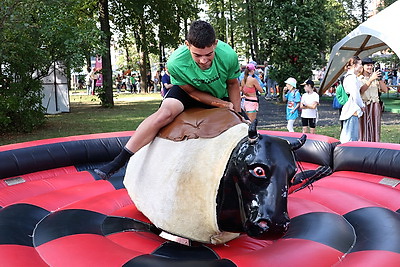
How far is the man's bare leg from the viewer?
10.2 feet

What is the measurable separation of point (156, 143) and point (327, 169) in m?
1.30

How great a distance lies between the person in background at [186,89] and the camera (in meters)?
3.11

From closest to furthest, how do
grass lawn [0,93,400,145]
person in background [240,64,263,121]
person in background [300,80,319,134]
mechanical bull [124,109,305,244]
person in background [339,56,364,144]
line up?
1. mechanical bull [124,109,305,244]
2. person in background [339,56,364,144]
3. person in background [300,80,319,134]
4. person in background [240,64,263,121]
5. grass lawn [0,93,400,145]

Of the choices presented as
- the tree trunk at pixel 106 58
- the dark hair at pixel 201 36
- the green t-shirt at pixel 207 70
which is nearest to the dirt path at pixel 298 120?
the tree trunk at pixel 106 58

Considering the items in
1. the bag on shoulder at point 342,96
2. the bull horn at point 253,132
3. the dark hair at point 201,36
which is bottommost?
the bull horn at point 253,132

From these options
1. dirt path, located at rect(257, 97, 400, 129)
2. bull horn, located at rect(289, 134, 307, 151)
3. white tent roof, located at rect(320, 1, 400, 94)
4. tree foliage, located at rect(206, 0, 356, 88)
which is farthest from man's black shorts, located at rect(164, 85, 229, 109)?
tree foliage, located at rect(206, 0, 356, 88)

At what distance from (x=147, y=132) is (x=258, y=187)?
1.04 meters

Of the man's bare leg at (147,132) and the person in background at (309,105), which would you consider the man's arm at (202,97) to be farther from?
the person in background at (309,105)

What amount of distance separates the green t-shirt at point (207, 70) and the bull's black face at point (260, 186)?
712mm

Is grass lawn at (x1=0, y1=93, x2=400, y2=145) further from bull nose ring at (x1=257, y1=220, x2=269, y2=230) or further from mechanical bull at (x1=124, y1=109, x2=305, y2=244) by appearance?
bull nose ring at (x1=257, y1=220, x2=269, y2=230)

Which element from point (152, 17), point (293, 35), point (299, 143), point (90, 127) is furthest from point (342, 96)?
point (152, 17)

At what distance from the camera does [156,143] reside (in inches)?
127

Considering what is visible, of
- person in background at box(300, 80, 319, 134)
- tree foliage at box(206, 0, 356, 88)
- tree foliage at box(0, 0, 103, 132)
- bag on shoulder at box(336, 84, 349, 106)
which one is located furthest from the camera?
tree foliage at box(206, 0, 356, 88)

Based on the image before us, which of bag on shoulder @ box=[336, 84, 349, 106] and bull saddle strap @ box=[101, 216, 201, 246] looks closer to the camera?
bull saddle strap @ box=[101, 216, 201, 246]
